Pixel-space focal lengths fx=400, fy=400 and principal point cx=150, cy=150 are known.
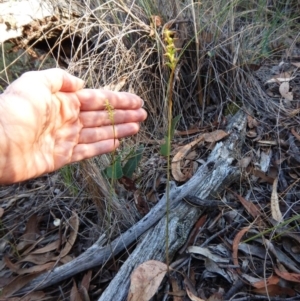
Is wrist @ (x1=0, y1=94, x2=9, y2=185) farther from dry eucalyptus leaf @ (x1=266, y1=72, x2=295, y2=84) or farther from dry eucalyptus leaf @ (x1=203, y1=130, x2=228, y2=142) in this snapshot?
dry eucalyptus leaf @ (x1=266, y1=72, x2=295, y2=84)

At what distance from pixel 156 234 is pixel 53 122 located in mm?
490

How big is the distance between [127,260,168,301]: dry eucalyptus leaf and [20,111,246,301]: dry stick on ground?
0.15ft

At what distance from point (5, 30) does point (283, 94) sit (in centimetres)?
120

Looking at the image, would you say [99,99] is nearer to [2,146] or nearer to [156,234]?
[2,146]

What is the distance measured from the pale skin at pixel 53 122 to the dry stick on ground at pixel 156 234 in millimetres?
273

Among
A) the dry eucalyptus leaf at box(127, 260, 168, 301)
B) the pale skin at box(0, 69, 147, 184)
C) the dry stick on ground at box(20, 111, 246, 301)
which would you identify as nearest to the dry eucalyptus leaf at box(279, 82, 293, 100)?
the dry stick on ground at box(20, 111, 246, 301)

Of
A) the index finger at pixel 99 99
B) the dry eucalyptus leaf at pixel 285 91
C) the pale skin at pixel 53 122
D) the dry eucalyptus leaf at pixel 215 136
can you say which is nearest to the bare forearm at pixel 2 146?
the pale skin at pixel 53 122

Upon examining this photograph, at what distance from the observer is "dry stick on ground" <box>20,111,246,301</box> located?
113 centimetres

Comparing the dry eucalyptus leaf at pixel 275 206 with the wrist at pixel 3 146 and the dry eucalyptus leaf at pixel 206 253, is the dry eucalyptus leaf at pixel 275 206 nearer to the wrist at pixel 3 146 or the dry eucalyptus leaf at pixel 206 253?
the dry eucalyptus leaf at pixel 206 253

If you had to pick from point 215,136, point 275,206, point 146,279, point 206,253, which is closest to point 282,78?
point 215,136

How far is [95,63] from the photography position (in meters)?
1.60

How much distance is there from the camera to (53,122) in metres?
1.30

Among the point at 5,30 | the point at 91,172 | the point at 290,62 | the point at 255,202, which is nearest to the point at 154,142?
the point at 91,172

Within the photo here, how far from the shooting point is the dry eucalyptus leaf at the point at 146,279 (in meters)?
1.02
